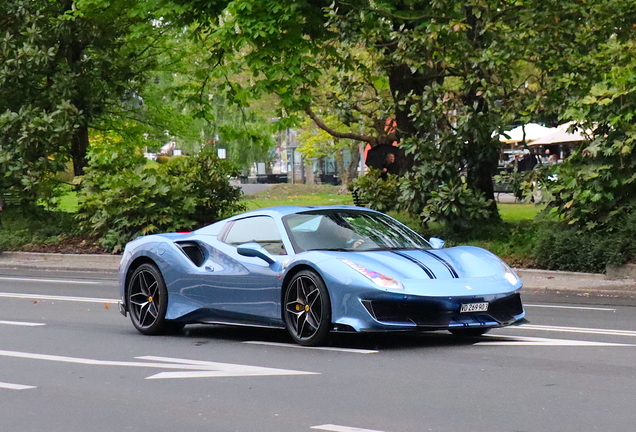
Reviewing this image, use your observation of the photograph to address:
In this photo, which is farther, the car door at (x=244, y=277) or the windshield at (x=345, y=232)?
the windshield at (x=345, y=232)

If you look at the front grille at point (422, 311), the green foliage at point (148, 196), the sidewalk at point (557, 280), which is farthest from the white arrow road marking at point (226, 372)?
the green foliage at point (148, 196)

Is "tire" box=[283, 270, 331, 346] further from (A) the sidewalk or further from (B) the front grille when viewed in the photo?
(A) the sidewalk

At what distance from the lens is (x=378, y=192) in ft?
74.9

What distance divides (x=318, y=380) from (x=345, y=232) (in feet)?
8.37

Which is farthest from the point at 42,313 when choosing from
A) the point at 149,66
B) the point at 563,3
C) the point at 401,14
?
the point at 149,66

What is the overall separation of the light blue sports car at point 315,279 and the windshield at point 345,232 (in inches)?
0.5

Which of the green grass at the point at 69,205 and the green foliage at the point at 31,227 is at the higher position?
the green grass at the point at 69,205

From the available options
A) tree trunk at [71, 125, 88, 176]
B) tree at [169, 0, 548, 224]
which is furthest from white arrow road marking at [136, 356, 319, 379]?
tree trunk at [71, 125, 88, 176]

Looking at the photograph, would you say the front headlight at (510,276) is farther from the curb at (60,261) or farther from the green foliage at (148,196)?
the green foliage at (148,196)

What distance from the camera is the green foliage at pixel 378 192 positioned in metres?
22.7

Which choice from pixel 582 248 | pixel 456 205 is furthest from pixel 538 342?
pixel 456 205

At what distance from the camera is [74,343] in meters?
10.6

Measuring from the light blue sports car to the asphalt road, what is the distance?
282 millimetres

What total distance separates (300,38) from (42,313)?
9253mm
